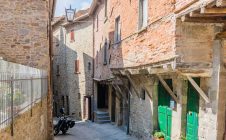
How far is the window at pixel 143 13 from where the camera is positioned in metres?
11.1

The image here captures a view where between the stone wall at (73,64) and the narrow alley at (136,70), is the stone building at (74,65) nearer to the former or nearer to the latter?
the stone wall at (73,64)

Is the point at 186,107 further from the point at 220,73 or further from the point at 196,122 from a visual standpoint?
the point at 220,73

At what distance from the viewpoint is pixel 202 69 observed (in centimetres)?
802

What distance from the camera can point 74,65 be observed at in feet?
93.6

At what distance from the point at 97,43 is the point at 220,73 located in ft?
53.5

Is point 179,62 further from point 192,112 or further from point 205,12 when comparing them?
point 192,112

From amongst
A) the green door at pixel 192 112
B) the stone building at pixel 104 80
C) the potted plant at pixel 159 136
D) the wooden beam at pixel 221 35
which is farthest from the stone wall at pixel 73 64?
the wooden beam at pixel 221 35

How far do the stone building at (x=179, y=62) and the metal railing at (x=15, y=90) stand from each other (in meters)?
3.45

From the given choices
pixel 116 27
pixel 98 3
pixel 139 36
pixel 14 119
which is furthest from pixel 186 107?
pixel 98 3

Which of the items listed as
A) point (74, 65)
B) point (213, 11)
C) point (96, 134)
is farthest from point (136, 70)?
point (74, 65)

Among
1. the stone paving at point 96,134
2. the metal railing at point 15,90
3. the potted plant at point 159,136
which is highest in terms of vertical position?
the metal railing at point 15,90

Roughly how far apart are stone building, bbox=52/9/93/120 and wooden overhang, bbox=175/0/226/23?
1765 cm

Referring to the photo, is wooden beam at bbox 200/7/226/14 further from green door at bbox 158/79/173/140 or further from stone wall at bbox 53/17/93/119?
stone wall at bbox 53/17/93/119

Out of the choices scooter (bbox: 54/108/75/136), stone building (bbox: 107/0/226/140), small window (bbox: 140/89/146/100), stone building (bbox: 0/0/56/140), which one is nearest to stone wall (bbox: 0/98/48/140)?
stone building (bbox: 0/0/56/140)
